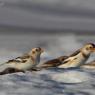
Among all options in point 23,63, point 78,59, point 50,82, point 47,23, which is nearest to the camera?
point 50,82

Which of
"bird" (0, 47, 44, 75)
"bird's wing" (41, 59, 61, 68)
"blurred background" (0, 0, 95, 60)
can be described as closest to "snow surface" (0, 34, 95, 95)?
"bird" (0, 47, 44, 75)

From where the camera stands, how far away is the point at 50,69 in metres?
3.63

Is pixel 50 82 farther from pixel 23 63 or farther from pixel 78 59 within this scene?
pixel 78 59

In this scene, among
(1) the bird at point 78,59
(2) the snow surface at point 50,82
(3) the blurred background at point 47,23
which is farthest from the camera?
(3) the blurred background at point 47,23

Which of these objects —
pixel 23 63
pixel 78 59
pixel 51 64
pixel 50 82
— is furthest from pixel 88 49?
pixel 50 82

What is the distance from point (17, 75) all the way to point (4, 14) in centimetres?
254

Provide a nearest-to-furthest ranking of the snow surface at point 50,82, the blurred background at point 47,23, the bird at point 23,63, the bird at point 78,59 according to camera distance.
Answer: the snow surface at point 50,82 < the bird at point 23,63 < the bird at point 78,59 < the blurred background at point 47,23

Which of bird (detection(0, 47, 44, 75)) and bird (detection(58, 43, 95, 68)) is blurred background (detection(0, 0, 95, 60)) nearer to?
bird (detection(58, 43, 95, 68))

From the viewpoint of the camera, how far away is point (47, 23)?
588 centimetres

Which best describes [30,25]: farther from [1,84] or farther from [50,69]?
[1,84]

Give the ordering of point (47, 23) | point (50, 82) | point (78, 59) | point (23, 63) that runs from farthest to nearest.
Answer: point (47, 23), point (78, 59), point (23, 63), point (50, 82)

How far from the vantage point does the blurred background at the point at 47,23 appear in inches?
214

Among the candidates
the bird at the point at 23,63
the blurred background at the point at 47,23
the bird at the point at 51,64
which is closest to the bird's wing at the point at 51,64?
the bird at the point at 51,64

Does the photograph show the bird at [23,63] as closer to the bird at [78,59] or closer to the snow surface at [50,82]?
the snow surface at [50,82]
